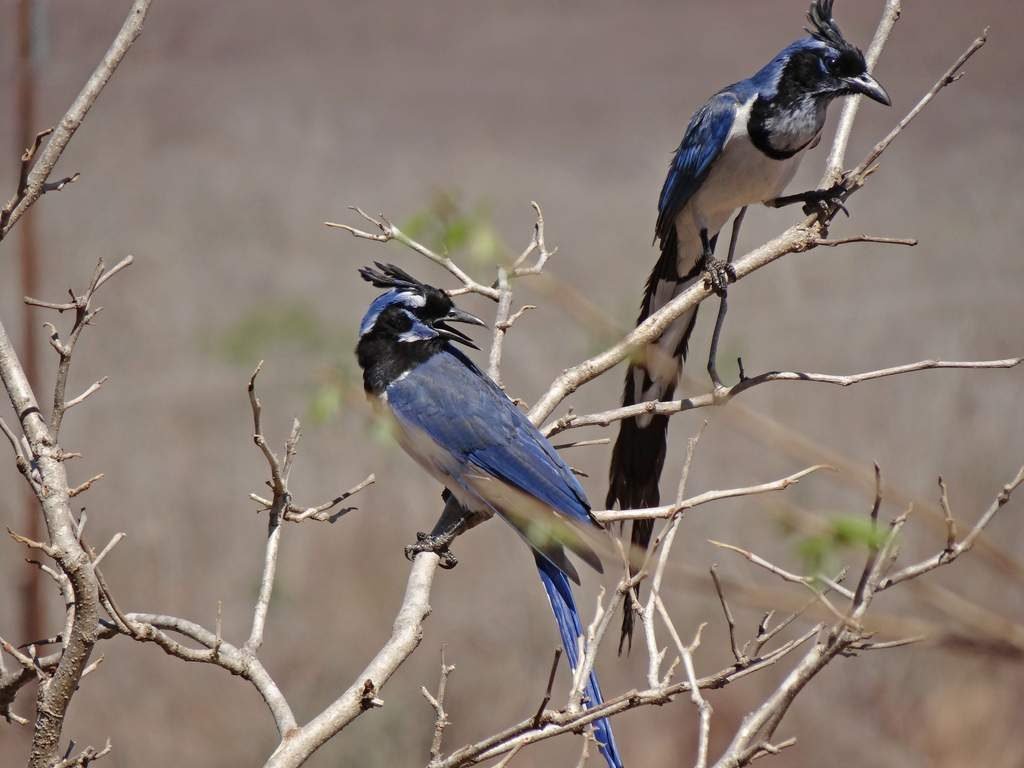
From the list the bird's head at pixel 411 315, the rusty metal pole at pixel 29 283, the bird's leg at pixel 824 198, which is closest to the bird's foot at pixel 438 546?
the bird's head at pixel 411 315

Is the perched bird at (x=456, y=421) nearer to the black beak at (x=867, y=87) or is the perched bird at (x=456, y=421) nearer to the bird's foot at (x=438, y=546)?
the bird's foot at (x=438, y=546)

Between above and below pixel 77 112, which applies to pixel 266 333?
below

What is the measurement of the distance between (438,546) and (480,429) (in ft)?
1.37

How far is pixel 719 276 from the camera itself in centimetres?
340

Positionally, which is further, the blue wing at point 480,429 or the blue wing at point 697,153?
the blue wing at point 697,153

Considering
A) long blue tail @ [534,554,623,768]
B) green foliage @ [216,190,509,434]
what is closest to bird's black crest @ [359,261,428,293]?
long blue tail @ [534,554,623,768]

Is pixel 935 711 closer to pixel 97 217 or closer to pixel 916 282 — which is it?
pixel 916 282

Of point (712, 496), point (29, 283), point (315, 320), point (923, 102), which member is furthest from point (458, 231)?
point (29, 283)

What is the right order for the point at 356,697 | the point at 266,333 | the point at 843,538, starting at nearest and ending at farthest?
the point at 843,538 < the point at 266,333 < the point at 356,697

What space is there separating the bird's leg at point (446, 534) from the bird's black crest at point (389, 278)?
1.98ft

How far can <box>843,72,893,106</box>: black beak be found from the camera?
3458 millimetres

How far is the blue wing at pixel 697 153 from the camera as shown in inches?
150

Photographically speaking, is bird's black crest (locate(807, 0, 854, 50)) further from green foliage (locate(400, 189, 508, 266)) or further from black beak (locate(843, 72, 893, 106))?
green foliage (locate(400, 189, 508, 266))

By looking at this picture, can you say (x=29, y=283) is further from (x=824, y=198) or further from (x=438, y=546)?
(x=824, y=198)
